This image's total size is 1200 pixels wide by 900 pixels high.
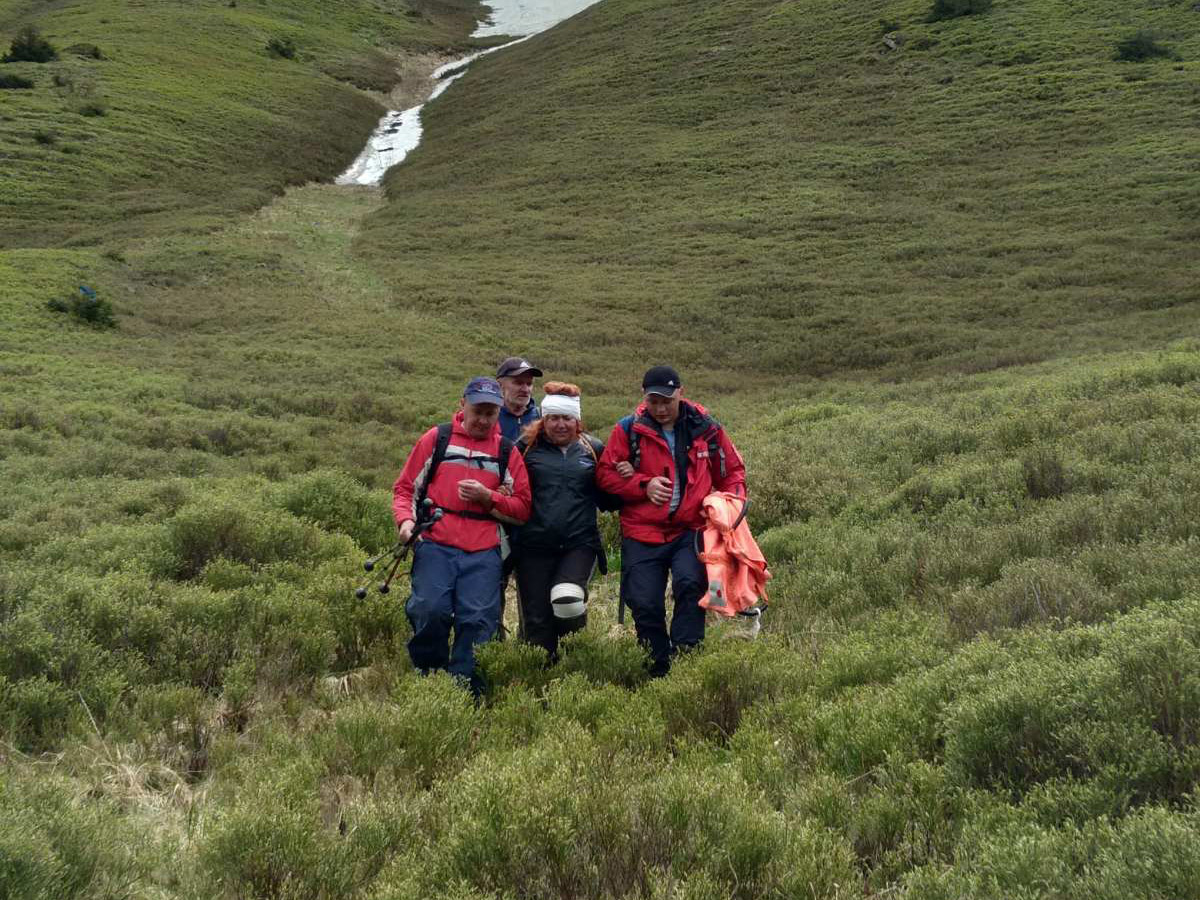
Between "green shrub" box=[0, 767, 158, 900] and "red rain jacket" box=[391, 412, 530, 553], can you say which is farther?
"red rain jacket" box=[391, 412, 530, 553]

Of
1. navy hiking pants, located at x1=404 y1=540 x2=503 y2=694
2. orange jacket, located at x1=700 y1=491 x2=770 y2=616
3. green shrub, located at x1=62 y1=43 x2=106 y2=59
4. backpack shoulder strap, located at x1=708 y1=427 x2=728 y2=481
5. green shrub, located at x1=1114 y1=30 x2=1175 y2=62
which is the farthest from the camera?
green shrub, located at x1=62 y1=43 x2=106 y2=59

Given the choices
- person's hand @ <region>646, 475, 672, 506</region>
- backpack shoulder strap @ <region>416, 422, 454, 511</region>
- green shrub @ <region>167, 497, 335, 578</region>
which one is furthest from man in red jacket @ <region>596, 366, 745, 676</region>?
green shrub @ <region>167, 497, 335, 578</region>

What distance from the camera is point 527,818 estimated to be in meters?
2.76

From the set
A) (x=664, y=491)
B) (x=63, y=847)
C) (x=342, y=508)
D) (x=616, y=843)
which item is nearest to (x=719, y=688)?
(x=664, y=491)

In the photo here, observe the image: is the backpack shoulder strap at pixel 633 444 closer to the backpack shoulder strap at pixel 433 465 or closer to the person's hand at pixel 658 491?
the person's hand at pixel 658 491

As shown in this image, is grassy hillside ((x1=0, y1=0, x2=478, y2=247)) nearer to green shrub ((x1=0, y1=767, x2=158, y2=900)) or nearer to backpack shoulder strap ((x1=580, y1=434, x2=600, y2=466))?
backpack shoulder strap ((x1=580, y1=434, x2=600, y2=466))

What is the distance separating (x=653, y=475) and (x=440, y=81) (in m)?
74.5

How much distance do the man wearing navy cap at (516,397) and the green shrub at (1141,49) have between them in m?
48.5

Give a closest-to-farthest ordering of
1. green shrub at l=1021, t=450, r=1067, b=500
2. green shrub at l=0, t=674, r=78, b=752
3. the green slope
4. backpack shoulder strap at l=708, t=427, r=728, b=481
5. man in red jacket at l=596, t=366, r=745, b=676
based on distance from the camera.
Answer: green shrub at l=0, t=674, r=78, b=752
man in red jacket at l=596, t=366, r=745, b=676
backpack shoulder strap at l=708, t=427, r=728, b=481
green shrub at l=1021, t=450, r=1067, b=500
the green slope

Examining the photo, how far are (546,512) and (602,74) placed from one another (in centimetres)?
5994

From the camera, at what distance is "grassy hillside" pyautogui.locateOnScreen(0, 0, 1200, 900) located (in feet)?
8.94

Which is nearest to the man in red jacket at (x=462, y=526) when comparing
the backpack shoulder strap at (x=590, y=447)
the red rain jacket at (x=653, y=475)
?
the backpack shoulder strap at (x=590, y=447)

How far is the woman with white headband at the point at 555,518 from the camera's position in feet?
18.1

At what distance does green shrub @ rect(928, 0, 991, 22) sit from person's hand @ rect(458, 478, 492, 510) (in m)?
57.8
